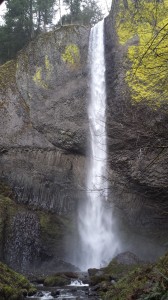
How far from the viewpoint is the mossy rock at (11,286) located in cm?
895

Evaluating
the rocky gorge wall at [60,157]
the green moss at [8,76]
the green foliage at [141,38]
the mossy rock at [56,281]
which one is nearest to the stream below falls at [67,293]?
the mossy rock at [56,281]

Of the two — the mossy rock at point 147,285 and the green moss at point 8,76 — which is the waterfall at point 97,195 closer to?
the green moss at point 8,76

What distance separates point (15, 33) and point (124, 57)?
12.0 m

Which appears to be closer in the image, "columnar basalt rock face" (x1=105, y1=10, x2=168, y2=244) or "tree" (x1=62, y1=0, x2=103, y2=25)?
"columnar basalt rock face" (x1=105, y1=10, x2=168, y2=244)

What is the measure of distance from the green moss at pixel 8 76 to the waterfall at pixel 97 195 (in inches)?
192

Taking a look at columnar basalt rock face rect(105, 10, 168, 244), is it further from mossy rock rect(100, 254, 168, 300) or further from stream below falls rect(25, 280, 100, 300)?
mossy rock rect(100, 254, 168, 300)

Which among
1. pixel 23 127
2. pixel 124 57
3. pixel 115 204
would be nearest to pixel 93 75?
pixel 124 57

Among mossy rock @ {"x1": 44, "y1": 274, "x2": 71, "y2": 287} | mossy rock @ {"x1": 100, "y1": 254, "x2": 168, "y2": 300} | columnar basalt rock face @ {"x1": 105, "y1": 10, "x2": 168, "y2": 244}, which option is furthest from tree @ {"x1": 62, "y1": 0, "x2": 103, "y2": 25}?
mossy rock @ {"x1": 100, "y1": 254, "x2": 168, "y2": 300}

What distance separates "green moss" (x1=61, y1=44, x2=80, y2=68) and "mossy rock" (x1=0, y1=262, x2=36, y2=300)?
547 inches

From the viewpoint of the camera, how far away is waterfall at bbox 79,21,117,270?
18.0m

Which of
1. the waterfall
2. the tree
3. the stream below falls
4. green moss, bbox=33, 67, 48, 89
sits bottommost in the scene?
the stream below falls

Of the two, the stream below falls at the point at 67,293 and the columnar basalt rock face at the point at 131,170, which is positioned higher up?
the columnar basalt rock face at the point at 131,170

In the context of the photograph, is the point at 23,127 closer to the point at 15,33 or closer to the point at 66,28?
the point at 66,28

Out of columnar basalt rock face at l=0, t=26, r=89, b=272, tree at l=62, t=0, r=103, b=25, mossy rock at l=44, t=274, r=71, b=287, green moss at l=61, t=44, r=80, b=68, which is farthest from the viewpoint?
tree at l=62, t=0, r=103, b=25
